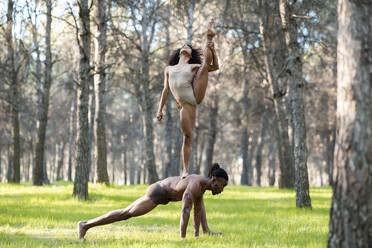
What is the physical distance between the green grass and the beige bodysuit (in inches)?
84.7

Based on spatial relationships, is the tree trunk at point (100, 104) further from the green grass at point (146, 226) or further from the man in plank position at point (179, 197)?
the man in plank position at point (179, 197)

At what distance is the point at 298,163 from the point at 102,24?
337 inches

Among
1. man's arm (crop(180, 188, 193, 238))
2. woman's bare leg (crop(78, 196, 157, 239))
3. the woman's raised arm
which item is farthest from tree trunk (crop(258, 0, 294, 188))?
woman's bare leg (crop(78, 196, 157, 239))

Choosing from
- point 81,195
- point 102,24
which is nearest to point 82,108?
point 81,195

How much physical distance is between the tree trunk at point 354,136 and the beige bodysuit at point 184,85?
313 centimetres

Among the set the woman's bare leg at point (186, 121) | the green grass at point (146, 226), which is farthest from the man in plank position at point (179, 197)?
the woman's bare leg at point (186, 121)

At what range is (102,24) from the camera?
48.1 ft

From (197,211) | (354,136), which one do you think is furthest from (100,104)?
(354,136)

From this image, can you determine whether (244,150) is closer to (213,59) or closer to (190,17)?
(190,17)

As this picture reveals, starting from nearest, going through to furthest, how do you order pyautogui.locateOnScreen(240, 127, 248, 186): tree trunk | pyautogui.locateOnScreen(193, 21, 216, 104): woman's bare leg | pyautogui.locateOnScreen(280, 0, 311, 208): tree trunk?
1. pyautogui.locateOnScreen(193, 21, 216, 104): woman's bare leg
2. pyautogui.locateOnScreen(280, 0, 311, 208): tree trunk
3. pyautogui.locateOnScreen(240, 127, 248, 186): tree trunk

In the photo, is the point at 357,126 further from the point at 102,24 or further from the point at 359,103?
the point at 102,24

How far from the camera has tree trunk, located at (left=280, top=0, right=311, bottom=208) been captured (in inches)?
402

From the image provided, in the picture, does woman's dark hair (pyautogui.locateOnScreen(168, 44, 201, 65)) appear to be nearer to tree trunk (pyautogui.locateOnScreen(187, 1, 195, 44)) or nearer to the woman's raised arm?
the woman's raised arm

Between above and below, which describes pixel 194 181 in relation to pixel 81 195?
above
